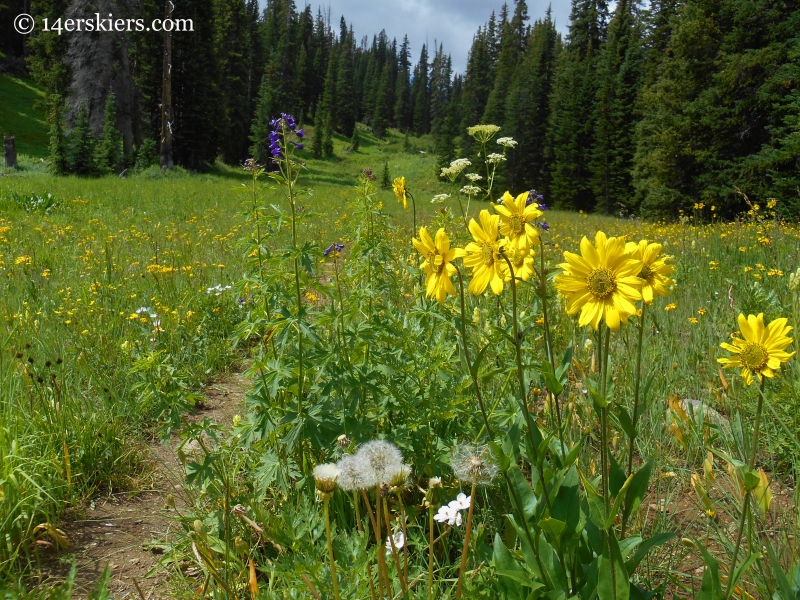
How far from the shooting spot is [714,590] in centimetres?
108

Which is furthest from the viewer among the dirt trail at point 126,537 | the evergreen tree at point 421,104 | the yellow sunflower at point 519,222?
the evergreen tree at point 421,104

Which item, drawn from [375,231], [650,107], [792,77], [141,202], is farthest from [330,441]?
[650,107]

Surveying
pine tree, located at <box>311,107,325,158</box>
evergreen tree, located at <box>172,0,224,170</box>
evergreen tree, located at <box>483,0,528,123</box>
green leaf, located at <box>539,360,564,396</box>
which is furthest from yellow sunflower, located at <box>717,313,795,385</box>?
pine tree, located at <box>311,107,325,158</box>

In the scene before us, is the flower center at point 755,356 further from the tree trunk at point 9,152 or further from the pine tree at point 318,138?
the pine tree at point 318,138

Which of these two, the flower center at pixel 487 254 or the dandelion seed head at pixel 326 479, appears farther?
the flower center at pixel 487 254

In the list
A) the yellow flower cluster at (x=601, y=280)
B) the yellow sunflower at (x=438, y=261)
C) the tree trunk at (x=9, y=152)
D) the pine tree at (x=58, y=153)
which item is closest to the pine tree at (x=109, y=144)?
the pine tree at (x=58, y=153)

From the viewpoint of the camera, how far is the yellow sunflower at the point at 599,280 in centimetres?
105

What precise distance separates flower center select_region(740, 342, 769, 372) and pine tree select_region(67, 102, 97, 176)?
1766 centimetres

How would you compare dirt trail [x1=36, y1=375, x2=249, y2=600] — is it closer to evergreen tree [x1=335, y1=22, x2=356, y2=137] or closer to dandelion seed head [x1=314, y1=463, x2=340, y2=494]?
dandelion seed head [x1=314, y1=463, x2=340, y2=494]

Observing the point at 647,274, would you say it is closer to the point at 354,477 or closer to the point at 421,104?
the point at 354,477

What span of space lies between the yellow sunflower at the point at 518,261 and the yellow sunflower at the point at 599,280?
189mm

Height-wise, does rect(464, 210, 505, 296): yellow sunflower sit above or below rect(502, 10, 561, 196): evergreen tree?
below

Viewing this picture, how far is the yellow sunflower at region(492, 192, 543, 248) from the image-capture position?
132 cm

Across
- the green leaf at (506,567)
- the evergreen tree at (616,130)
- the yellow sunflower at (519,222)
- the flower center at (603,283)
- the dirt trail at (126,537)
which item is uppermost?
the evergreen tree at (616,130)
